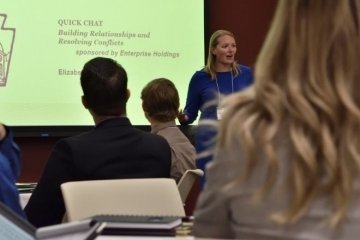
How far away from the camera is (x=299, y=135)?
3.95ft

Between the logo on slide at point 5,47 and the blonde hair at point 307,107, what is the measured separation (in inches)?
184

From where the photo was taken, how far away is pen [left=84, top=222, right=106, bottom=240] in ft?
4.93

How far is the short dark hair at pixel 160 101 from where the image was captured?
4.02 m

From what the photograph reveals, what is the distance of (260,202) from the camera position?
1240 millimetres

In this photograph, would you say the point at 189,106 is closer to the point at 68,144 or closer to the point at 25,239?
the point at 68,144

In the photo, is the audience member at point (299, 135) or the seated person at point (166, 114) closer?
the audience member at point (299, 135)

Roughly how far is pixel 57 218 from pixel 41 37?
10.8 feet

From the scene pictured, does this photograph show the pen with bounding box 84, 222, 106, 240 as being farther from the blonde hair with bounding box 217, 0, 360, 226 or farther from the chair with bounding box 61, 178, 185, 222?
the chair with bounding box 61, 178, 185, 222

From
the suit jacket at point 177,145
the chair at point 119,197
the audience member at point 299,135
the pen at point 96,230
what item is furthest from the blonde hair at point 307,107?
the suit jacket at point 177,145

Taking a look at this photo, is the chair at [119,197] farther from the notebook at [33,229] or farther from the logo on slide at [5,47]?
the logo on slide at [5,47]

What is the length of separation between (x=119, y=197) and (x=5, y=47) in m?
3.54

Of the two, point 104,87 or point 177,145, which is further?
point 177,145

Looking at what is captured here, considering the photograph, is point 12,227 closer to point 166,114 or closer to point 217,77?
point 166,114

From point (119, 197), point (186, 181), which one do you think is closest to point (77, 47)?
point (186, 181)
